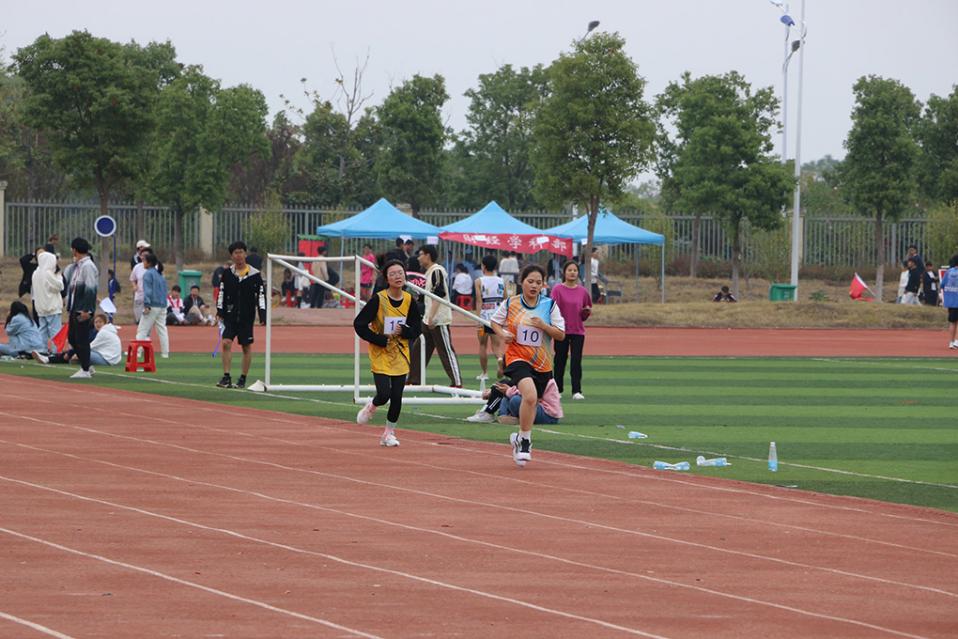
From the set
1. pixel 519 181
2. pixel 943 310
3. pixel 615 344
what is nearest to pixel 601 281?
pixel 943 310

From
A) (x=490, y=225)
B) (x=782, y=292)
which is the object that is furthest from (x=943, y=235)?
(x=490, y=225)

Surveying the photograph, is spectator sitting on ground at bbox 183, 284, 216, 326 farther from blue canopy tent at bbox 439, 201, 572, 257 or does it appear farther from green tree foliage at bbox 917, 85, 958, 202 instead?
green tree foliage at bbox 917, 85, 958, 202

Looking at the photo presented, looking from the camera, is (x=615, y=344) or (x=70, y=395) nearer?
(x=70, y=395)

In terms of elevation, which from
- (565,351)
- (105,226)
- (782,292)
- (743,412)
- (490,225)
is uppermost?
(490,225)

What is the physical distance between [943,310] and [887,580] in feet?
114

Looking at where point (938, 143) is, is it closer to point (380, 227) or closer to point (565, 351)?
point (380, 227)

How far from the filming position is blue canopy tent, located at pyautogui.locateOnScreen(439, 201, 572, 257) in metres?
44.7

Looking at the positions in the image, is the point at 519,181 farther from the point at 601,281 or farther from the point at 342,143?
the point at 601,281

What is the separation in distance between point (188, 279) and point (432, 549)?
33.8 metres

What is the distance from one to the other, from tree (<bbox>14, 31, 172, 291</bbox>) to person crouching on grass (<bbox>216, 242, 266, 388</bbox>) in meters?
23.7

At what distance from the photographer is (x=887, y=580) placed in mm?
9258

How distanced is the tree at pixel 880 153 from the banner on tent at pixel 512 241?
12.1 meters

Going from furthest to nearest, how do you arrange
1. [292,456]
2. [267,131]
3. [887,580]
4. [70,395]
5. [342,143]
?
1. [267,131]
2. [342,143]
3. [70,395]
4. [292,456]
5. [887,580]

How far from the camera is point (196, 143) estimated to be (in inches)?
2013
